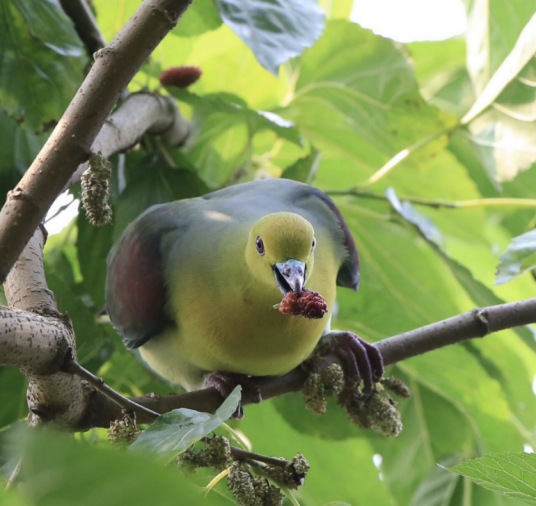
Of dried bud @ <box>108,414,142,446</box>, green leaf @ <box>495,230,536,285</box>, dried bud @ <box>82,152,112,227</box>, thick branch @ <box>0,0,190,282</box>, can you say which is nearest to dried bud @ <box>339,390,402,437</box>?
green leaf @ <box>495,230,536,285</box>

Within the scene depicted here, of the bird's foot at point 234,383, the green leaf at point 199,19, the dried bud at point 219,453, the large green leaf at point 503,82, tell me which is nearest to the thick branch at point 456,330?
the bird's foot at point 234,383

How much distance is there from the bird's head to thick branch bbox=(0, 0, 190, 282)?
1.73 feet

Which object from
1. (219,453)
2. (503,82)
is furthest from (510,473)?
(503,82)

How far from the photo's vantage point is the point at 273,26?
63.7 inches

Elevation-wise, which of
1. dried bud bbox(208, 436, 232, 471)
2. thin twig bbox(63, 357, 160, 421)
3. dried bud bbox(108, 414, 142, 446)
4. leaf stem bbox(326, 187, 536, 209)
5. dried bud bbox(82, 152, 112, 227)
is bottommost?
leaf stem bbox(326, 187, 536, 209)

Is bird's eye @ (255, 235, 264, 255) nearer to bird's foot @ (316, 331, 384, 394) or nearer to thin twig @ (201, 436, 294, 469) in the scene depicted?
bird's foot @ (316, 331, 384, 394)

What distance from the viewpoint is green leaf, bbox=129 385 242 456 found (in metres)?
0.82

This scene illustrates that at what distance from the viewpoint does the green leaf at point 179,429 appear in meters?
0.82

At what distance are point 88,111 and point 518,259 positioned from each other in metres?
0.80

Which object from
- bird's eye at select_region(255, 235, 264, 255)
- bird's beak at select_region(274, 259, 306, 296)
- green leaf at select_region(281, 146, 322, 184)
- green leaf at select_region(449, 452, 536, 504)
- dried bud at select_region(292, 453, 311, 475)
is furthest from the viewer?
green leaf at select_region(281, 146, 322, 184)

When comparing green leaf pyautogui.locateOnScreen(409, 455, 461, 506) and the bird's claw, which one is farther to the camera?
green leaf pyautogui.locateOnScreen(409, 455, 461, 506)

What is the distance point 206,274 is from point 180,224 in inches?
7.8

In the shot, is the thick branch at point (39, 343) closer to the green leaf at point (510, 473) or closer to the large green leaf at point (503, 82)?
the green leaf at point (510, 473)

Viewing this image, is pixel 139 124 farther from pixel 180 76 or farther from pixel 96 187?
pixel 96 187
